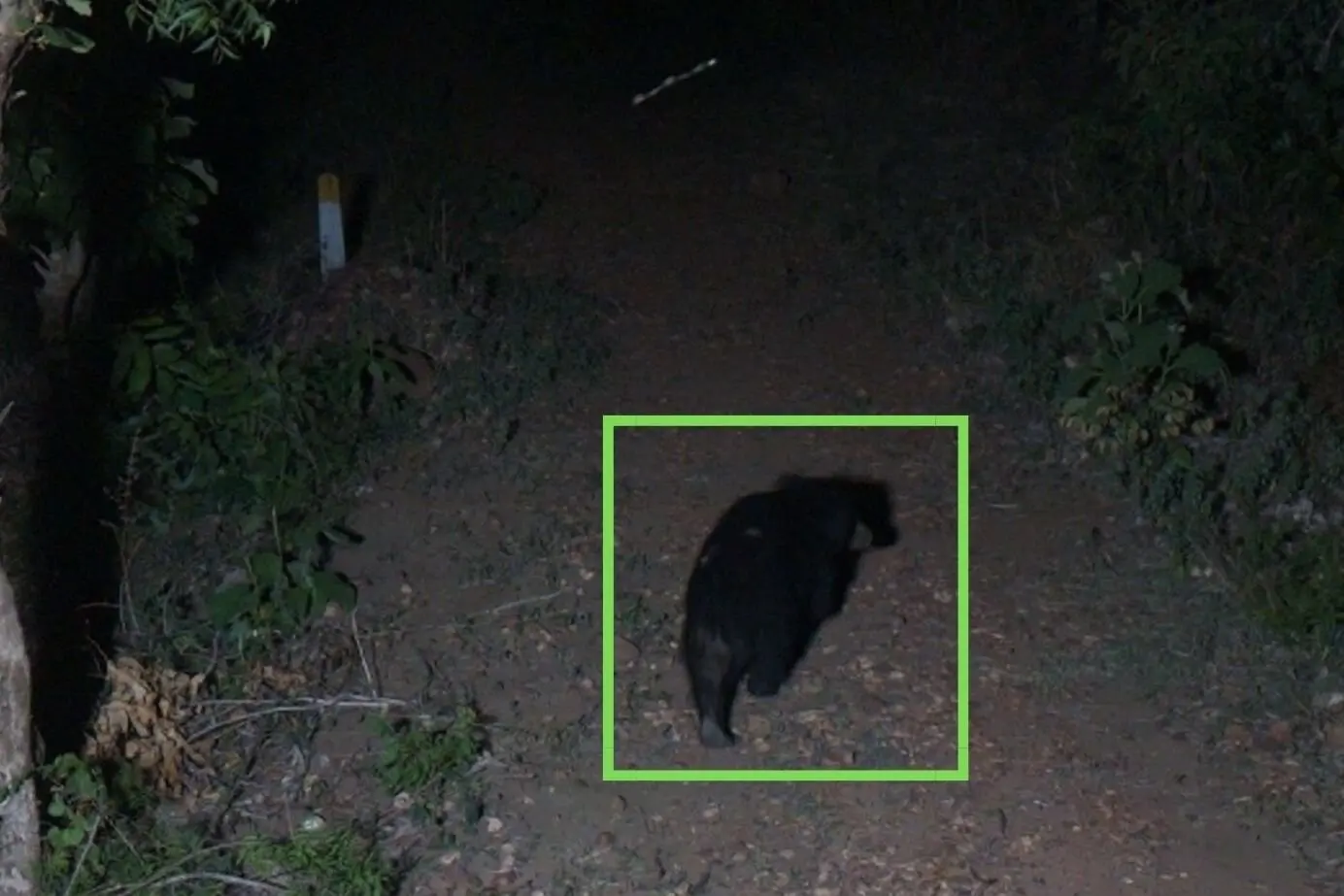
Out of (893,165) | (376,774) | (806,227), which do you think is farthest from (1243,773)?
(893,165)

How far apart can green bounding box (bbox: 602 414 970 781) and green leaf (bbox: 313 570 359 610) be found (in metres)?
1.00

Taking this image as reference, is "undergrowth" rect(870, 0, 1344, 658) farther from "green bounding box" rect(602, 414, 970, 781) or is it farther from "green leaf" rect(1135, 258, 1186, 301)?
"green bounding box" rect(602, 414, 970, 781)

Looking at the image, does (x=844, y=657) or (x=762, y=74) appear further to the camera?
(x=762, y=74)

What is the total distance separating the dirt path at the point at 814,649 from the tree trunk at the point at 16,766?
1230 millimetres

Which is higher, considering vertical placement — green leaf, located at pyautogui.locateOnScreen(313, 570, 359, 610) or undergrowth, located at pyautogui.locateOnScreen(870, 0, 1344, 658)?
undergrowth, located at pyautogui.locateOnScreen(870, 0, 1344, 658)

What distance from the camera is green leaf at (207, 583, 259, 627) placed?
7.51m

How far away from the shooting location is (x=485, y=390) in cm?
956

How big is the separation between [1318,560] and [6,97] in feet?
16.5

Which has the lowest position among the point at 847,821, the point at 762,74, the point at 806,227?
the point at 847,821

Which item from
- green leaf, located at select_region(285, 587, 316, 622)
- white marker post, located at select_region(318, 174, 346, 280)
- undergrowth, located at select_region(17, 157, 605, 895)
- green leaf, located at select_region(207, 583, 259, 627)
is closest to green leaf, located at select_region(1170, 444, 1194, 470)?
undergrowth, located at select_region(17, 157, 605, 895)

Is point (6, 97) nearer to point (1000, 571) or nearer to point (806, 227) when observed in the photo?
point (1000, 571)

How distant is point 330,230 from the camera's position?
34.6ft

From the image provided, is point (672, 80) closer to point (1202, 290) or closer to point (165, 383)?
point (1202, 290)

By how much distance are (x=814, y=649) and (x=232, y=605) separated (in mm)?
2222
